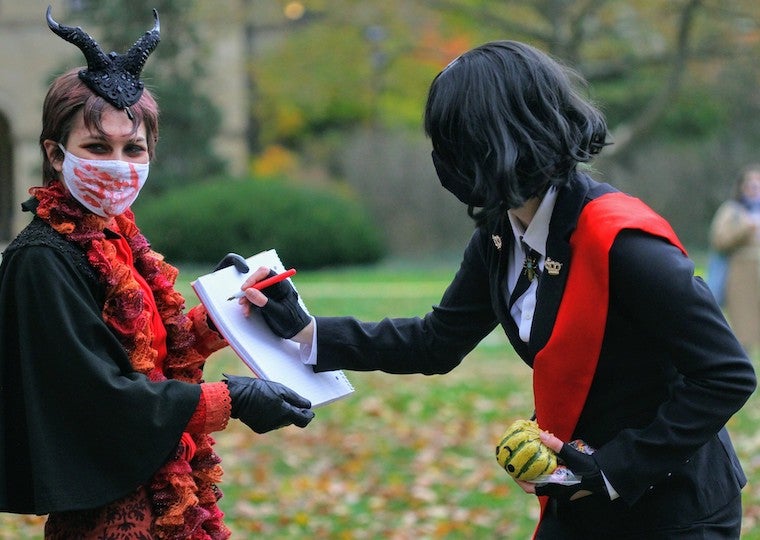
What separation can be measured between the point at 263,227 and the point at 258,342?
19.8m

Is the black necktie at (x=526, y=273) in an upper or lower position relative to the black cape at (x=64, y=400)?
upper

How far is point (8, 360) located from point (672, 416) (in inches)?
62.9

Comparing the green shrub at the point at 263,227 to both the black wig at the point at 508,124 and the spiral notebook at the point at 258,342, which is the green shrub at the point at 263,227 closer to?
the spiral notebook at the point at 258,342

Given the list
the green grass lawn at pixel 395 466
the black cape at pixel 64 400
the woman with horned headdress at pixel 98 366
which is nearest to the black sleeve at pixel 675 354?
the woman with horned headdress at pixel 98 366

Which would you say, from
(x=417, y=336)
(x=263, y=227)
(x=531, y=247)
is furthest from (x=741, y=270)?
(x=263, y=227)

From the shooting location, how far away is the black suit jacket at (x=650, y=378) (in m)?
2.62

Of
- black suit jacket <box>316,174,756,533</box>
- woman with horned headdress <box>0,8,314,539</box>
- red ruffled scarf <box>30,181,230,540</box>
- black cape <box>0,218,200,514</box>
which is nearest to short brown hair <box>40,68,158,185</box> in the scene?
woman with horned headdress <box>0,8,314,539</box>

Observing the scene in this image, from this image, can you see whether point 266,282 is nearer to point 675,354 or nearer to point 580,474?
point 580,474

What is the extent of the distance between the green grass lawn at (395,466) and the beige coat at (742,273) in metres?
2.32

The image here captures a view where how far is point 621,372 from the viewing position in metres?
2.80

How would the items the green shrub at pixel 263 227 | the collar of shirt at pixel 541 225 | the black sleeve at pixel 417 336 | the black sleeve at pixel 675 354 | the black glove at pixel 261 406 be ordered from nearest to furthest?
the black sleeve at pixel 675 354, the collar of shirt at pixel 541 225, the black glove at pixel 261 406, the black sleeve at pixel 417 336, the green shrub at pixel 263 227

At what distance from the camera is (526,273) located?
Result: 2918mm

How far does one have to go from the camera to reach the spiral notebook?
3.18 metres

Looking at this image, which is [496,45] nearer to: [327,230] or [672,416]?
[672,416]
